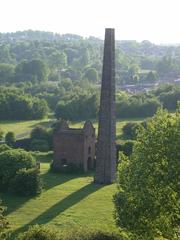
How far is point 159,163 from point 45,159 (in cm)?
3085

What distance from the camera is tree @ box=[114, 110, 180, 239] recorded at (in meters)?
25.0

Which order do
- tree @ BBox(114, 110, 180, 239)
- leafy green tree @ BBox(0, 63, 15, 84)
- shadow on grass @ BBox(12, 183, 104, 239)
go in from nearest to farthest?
Result: tree @ BBox(114, 110, 180, 239) → shadow on grass @ BBox(12, 183, 104, 239) → leafy green tree @ BBox(0, 63, 15, 84)

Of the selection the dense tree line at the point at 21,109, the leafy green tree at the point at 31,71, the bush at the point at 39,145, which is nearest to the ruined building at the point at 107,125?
the bush at the point at 39,145

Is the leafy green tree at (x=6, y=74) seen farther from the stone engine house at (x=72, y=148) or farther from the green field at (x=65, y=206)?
the green field at (x=65, y=206)

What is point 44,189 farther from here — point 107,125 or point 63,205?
point 107,125

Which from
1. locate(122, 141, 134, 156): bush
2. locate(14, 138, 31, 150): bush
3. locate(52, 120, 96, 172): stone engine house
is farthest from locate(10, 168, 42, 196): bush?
locate(14, 138, 31, 150): bush

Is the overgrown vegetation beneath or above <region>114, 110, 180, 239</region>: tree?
beneath

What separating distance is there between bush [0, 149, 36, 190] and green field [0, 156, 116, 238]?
1.68 meters

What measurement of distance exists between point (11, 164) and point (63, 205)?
6.87 m

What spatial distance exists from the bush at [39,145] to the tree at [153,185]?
33315mm

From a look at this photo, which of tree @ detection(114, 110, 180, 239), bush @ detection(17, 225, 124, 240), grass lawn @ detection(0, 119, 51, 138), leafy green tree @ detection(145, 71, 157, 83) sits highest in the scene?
leafy green tree @ detection(145, 71, 157, 83)

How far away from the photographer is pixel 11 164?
43.1 metres

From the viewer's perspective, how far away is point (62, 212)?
120 ft

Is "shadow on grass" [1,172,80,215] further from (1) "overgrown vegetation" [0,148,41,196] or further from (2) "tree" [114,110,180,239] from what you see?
(2) "tree" [114,110,180,239]
